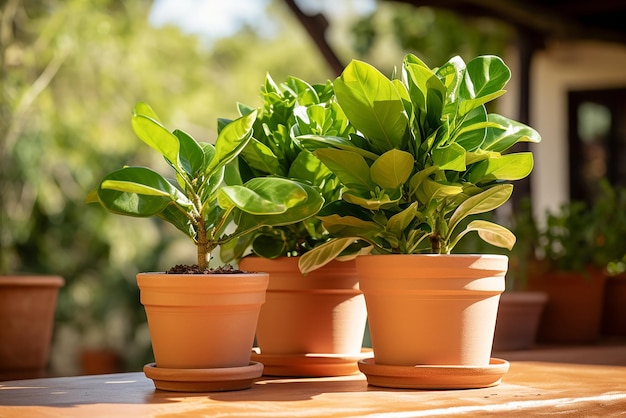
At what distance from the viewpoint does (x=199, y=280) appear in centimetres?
108

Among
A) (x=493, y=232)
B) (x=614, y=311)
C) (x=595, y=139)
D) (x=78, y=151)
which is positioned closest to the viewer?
(x=493, y=232)

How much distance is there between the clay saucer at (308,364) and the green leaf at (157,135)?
39cm

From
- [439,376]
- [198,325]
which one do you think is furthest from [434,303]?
[198,325]

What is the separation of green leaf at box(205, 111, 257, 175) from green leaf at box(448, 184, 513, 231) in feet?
1.04

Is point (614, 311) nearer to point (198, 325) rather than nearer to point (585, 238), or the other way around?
point (585, 238)

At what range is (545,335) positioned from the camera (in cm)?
243

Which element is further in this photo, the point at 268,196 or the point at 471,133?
the point at 471,133

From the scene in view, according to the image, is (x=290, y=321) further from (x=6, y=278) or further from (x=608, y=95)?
(x=608, y=95)

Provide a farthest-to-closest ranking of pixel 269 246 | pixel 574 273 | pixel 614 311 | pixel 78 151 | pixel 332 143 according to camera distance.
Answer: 1. pixel 78 151
2. pixel 614 311
3. pixel 574 273
4. pixel 269 246
5. pixel 332 143

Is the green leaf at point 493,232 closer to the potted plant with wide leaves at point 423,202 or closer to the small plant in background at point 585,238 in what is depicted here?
the potted plant with wide leaves at point 423,202

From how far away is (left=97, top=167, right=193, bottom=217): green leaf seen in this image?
3.49 feet

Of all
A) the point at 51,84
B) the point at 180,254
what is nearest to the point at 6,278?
the point at 51,84

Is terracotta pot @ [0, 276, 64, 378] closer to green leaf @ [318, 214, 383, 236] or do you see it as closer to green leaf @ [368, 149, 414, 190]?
green leaf @ [318, 214, 383, 236]

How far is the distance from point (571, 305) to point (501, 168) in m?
1.33
